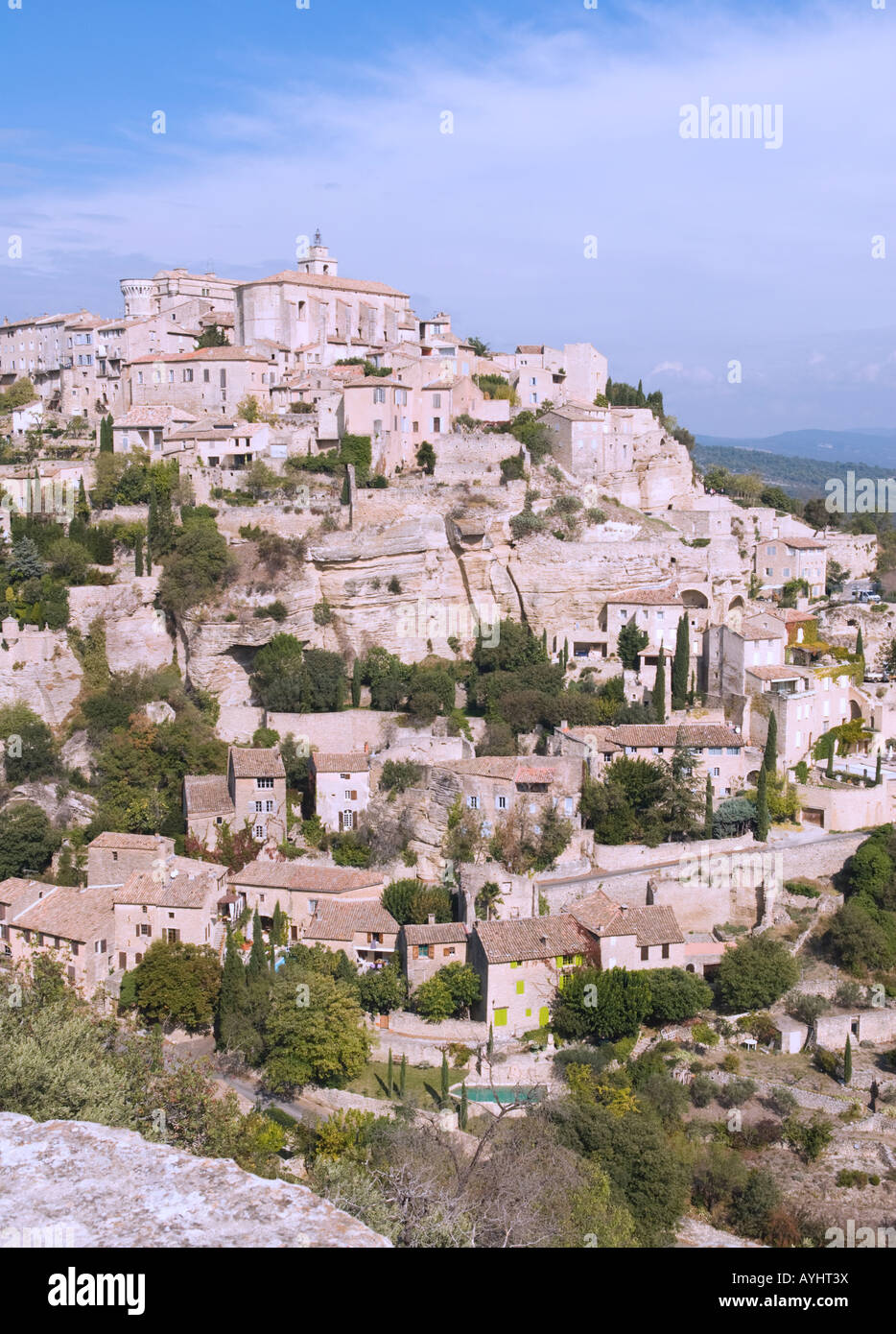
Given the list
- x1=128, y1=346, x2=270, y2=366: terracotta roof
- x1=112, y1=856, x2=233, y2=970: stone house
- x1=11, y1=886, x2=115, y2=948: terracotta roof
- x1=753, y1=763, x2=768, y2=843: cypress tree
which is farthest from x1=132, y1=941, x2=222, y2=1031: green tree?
x1=128, y1=346, x2=270, y2=366: terracotta roof

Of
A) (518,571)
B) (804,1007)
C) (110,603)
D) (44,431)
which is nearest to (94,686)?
(110,603)

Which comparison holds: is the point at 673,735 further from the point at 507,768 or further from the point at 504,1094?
the point at 504,1094

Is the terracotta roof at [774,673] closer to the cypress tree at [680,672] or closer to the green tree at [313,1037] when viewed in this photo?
the cypress tree at [680,672]

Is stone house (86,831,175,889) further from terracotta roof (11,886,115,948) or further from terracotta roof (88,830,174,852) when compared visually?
terracotta roof (11,886,115,948)

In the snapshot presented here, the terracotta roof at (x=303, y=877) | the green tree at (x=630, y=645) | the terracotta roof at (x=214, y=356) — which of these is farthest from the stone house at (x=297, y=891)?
the terracotta roof at (x=214, y=356)
